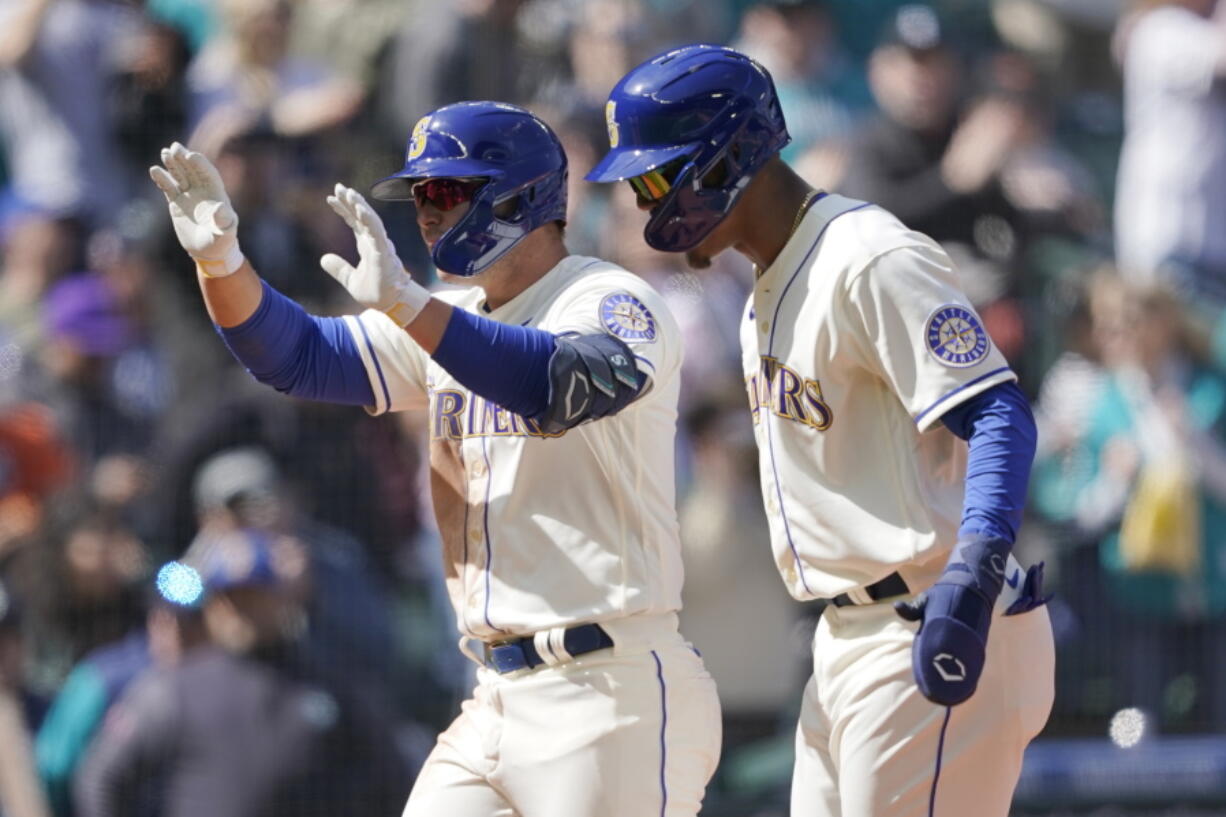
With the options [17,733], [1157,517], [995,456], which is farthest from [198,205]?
[1157,517]

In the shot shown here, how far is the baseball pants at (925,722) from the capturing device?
9.89 ft

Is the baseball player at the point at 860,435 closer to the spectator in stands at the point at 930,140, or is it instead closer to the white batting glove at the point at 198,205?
the white batting glove at the point at 198,205

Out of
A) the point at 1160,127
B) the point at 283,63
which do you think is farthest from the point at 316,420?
the point at 1160,127

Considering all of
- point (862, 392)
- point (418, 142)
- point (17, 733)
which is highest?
point (418, 142)

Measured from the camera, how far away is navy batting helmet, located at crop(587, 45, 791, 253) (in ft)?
10.5

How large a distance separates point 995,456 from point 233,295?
146cm

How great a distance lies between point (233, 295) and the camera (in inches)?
137

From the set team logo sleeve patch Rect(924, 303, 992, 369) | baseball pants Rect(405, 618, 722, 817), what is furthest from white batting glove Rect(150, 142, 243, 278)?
team logo sleeve patch Rect(924, 303, 992, 369)

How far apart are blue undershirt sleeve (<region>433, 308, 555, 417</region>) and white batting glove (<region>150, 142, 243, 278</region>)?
0.56 m

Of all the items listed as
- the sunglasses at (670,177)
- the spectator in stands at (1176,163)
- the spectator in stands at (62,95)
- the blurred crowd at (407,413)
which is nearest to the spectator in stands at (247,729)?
the blurred crowd at (407,413)

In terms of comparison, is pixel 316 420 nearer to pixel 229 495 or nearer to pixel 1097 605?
pixel 229 495

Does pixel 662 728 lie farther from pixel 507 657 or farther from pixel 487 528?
pixel 487 528

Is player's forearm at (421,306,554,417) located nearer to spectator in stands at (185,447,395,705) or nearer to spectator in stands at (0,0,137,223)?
spectator in stands at (185,447,395,705)

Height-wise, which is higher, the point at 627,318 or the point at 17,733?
the point at 627,318
